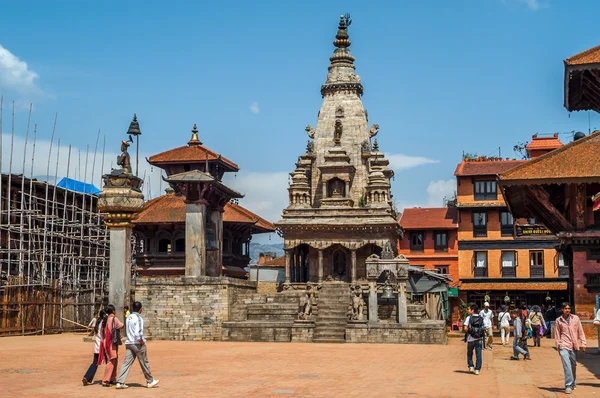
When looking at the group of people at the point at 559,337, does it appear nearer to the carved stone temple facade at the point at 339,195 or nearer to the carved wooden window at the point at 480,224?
the carved stone temple facade at the point at 339,195

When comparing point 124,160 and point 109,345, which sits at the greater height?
point 124,160

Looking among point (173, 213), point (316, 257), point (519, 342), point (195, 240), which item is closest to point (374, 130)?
point (316, 257)

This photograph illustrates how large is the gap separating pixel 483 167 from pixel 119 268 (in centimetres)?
3344

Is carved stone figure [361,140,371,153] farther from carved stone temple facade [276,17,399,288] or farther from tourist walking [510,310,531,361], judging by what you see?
tourist walking [510,310,531,361]

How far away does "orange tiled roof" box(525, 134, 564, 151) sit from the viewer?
58.7 m

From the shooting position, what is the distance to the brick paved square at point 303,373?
1526 centimetres

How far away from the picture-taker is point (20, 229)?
39625mm

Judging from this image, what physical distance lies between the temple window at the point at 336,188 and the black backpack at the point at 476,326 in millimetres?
31736

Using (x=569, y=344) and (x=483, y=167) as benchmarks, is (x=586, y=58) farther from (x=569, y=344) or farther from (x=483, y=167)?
(x=483, y=167)

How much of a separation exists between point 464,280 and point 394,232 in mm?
10176

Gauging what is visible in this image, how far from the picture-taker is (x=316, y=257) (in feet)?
165

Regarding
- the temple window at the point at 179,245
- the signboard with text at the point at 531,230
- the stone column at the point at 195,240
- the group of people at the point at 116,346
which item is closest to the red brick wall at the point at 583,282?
the signboard with text at the point at 531,230

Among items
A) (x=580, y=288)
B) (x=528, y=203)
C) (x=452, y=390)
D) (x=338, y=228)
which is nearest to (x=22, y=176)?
(x=338, y=228)

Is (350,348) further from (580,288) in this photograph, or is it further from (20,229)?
(20,229)
